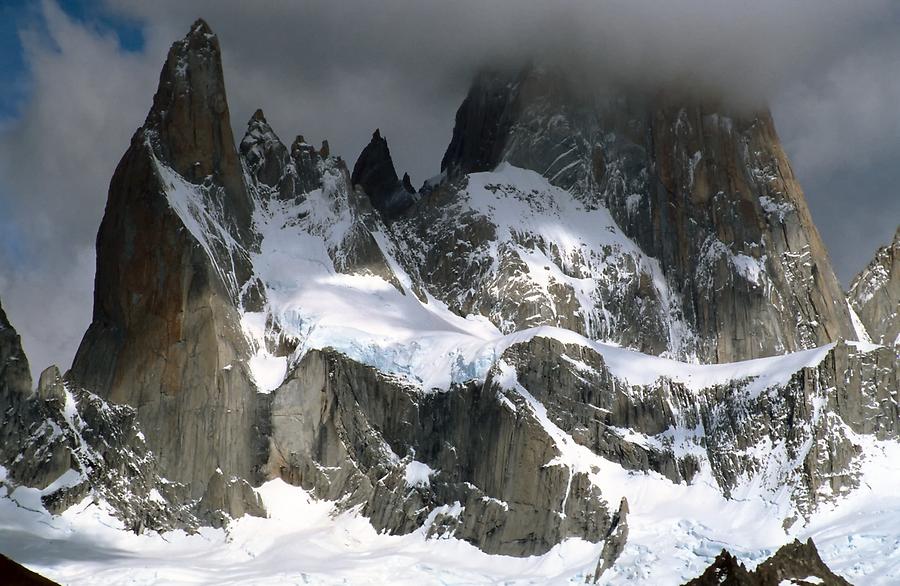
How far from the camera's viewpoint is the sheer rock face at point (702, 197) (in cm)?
16225

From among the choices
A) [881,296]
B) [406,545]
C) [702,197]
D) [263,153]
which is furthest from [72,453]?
[881,296]

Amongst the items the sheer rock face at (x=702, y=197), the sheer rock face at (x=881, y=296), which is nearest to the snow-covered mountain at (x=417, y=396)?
the sheer rock face at (x=702, y=197)

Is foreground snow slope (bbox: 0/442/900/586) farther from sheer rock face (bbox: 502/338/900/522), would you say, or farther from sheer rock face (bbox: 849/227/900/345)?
sheer rock face (bbox: 849/227/900/345)

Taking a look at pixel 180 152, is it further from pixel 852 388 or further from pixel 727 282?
pixel 852 388

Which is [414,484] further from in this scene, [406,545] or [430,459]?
[406,545]

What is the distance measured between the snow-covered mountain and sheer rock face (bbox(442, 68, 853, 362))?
0.53 metres

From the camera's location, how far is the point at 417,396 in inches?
5438

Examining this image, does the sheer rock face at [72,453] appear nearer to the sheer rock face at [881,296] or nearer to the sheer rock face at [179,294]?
the sheer rock face at [179,294]

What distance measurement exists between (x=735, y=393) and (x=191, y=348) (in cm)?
5458

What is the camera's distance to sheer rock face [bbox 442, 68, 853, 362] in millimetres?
162250

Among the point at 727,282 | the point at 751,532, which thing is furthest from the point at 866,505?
the point at 727,282

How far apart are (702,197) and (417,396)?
174ft

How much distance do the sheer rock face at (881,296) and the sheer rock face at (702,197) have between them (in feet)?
24.5

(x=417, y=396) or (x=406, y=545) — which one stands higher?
(x=417, y=396)
